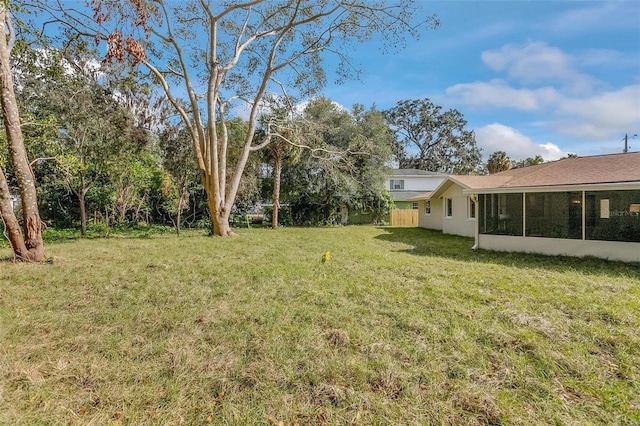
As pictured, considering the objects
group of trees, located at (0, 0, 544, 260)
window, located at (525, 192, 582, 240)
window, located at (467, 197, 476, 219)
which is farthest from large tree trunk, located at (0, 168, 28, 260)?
window, located at (467, 197, 476, 219)

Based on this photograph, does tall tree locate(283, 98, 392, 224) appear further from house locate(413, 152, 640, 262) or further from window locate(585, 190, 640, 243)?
window locate(585, 190, 640, 243)

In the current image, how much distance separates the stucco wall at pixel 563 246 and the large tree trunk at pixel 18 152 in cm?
1264

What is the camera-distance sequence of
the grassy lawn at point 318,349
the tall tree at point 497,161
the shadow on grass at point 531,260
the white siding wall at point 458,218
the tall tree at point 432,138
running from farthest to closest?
the tall tree at point 432,138, the tall tree at point 497,161, the white siding wall at point 458,218, the shadow on grass at point 531,260, the grassy lawn at point 318,349

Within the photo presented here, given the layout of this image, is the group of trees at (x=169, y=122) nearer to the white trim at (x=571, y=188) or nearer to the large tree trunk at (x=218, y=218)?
the large tree trunk at (x=218, y=218)

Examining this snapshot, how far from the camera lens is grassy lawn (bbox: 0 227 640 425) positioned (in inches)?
94.4

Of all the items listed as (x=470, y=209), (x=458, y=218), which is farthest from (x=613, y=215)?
(x=458, y=218)

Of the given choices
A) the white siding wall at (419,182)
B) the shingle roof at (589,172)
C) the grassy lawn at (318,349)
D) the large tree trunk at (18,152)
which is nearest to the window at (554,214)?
the shingle roof at (589,172)

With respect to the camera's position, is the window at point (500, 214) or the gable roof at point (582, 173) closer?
the gable roof at point (582, 173)

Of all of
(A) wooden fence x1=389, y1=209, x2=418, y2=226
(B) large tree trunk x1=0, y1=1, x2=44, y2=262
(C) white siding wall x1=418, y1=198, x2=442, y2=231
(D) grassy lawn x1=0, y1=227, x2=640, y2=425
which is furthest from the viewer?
(A) wooden fence x1=389, y1=209, x2=418, y2=226

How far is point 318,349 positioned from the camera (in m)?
3.28

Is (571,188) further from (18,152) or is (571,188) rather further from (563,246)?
(18,152)

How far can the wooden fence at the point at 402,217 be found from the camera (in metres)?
23.2

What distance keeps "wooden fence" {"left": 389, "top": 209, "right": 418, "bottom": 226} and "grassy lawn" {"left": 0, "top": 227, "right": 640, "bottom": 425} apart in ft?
55.5

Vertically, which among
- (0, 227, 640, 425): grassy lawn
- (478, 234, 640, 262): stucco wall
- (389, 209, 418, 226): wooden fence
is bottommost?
(0, 227, 640, 425): grassy lawn
